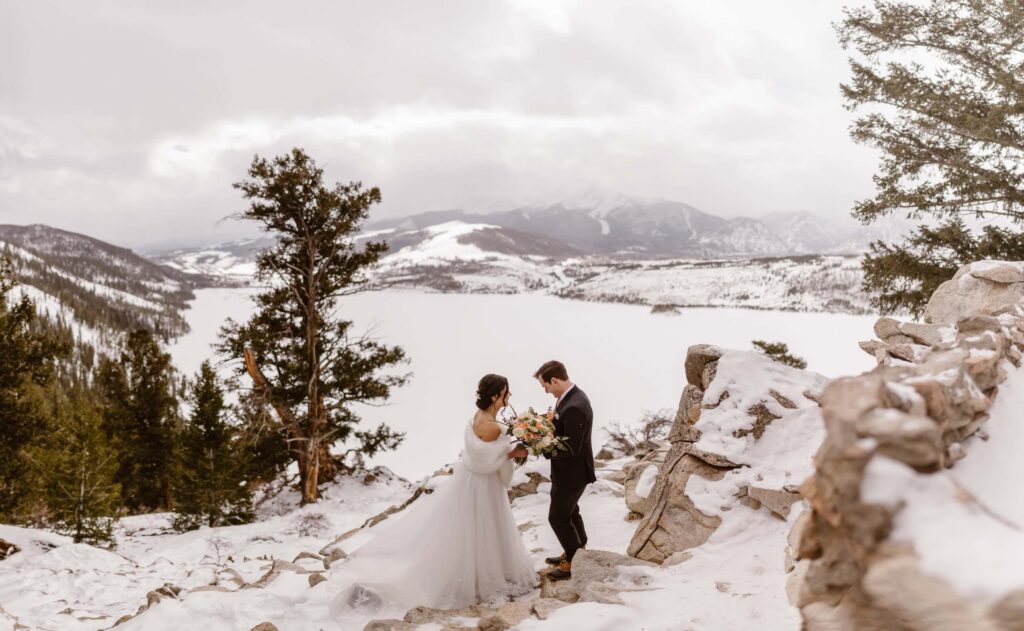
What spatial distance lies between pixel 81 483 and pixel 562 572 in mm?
15248

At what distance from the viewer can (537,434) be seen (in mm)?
5578

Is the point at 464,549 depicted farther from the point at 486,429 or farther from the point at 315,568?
the point at 315,568

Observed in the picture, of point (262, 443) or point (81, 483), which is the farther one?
point (262, 443)

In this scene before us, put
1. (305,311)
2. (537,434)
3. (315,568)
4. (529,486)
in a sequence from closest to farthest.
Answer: (537,434) < (315,568) < (529,486) < (305,311)

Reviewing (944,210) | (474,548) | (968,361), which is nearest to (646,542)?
(474,548)

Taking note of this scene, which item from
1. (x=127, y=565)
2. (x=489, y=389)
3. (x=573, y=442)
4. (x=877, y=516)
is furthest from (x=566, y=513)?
(x=127, y=565)

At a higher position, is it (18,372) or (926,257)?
(926,257)

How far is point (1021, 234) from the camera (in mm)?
12016

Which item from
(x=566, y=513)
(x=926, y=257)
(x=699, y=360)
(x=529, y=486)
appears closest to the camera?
(x=566, y=513)

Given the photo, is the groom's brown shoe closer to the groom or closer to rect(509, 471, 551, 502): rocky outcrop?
the groom

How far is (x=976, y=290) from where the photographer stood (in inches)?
335

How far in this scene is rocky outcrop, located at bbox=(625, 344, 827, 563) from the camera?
6461 millimetres

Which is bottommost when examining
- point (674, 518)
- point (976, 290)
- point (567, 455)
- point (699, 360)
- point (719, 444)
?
point (674, 518)

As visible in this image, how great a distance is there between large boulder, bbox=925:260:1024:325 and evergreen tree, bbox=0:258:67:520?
19.7 metres
